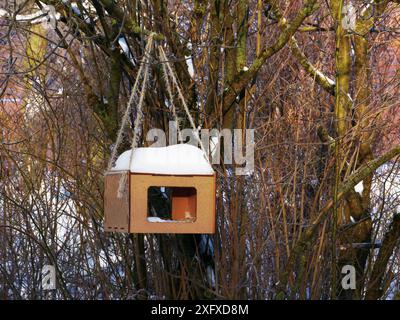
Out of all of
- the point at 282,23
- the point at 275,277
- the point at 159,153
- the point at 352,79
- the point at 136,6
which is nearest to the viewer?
the point at 159,153

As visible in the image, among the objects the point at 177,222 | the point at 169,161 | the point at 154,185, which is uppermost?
the point at 169,161

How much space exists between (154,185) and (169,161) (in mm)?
135

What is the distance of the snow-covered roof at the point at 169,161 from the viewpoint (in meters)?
3.44

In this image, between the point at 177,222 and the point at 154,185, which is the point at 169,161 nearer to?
the point at 154,185

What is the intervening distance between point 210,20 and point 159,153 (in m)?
1.05

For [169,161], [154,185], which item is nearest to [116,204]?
[154,185]

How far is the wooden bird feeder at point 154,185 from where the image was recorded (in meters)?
3.39

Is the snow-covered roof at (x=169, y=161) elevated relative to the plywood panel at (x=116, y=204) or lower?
elevated

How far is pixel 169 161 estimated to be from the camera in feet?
11.5

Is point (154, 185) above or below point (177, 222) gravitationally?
above

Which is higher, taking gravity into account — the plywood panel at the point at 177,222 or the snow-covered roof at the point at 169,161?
the snow-covered roof at the point at 169,161
